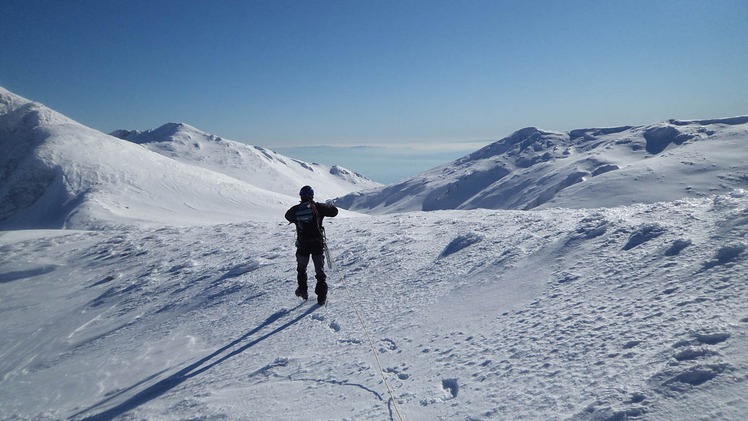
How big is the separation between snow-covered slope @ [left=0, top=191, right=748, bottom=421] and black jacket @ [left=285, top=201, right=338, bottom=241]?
164 cm

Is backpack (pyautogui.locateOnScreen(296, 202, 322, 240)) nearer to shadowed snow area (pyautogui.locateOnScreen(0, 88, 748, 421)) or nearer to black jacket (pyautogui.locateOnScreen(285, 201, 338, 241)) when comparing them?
black jacket (pyautogui.locateOnScreen(285, 201, 338, 241))

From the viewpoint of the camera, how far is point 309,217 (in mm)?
9016

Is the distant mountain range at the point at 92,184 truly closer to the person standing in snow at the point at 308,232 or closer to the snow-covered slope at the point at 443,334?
the snow-covered slope at the point at 443,334

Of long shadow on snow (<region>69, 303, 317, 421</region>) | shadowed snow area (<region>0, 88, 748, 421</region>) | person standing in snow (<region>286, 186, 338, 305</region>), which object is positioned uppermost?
person standing in snow (<region>286, 186, 338, 305</region>)

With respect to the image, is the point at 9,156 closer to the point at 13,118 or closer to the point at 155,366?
the point at 13,118

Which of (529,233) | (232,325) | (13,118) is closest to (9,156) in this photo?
(13,118)

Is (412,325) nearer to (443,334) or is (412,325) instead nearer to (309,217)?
(443,334)

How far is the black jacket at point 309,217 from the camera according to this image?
9.02 meters

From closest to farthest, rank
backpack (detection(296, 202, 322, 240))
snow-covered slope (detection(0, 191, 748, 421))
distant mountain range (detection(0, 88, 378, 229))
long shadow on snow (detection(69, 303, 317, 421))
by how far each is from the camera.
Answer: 1. snow-covered slope (detection(0, 191, 748, 421))
2. long shadow on snow (detection(69, 303, 317, 421))
3. backpack (detection(296, 202, 322, 240))
4. distant mountain range (detection(0, 88, 378, 229))

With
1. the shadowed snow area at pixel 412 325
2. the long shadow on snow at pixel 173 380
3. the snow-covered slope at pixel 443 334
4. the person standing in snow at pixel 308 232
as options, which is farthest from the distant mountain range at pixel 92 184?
the long shadow on snow at pixel 173 380

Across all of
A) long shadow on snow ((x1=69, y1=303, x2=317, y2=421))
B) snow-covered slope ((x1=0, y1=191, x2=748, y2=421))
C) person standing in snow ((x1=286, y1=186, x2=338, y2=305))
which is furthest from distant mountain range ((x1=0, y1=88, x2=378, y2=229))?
long shadow on snow ((x1=69, y1=303, x2=317, y2=421))

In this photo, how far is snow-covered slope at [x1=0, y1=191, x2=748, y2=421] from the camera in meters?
4.23

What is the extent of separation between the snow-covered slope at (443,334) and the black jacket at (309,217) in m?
1.64

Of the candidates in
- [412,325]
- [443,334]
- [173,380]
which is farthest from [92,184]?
[443,334]
